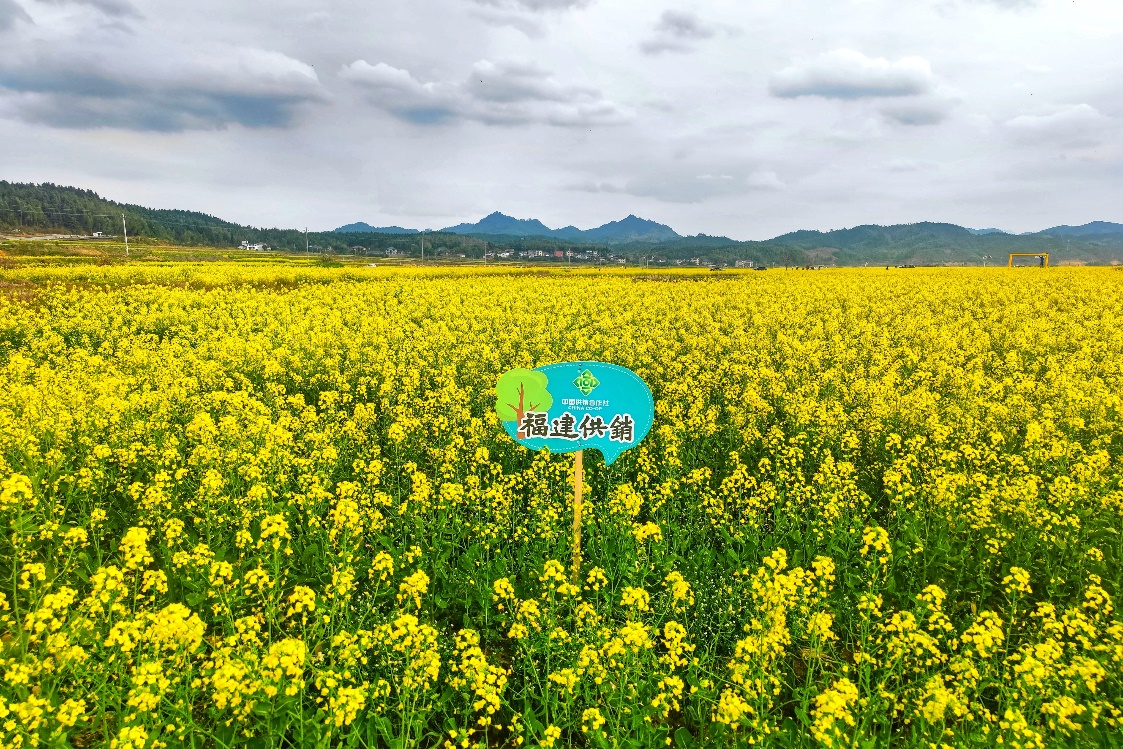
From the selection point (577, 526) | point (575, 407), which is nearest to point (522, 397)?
point (575, 407)

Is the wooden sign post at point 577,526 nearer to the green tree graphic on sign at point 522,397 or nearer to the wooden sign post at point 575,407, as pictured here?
the wooden sign post at point 575,407

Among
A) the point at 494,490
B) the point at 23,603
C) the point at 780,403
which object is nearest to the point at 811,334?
the point at 780,403

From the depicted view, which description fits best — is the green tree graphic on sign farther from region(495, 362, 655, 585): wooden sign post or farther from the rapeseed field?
the rapeseed field

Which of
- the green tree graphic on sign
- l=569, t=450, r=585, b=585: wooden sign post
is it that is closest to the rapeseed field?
l=569, t=450, r=585, b=585: wooden sign post

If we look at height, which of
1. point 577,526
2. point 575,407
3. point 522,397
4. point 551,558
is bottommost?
point 551,558

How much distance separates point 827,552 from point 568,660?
3307 mm

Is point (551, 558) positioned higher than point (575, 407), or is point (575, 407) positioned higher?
point (575, 407)

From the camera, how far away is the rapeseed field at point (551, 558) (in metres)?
3.56

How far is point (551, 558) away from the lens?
5.71 meters

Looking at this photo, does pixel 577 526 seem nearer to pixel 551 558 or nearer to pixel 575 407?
pixel 551 558

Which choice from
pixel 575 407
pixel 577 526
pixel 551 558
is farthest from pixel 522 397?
pixel 551 558

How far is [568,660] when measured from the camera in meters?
4.15

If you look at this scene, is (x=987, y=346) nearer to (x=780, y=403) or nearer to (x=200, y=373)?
(x=780, y=403)

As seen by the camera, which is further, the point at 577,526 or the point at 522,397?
the point at 522,397
